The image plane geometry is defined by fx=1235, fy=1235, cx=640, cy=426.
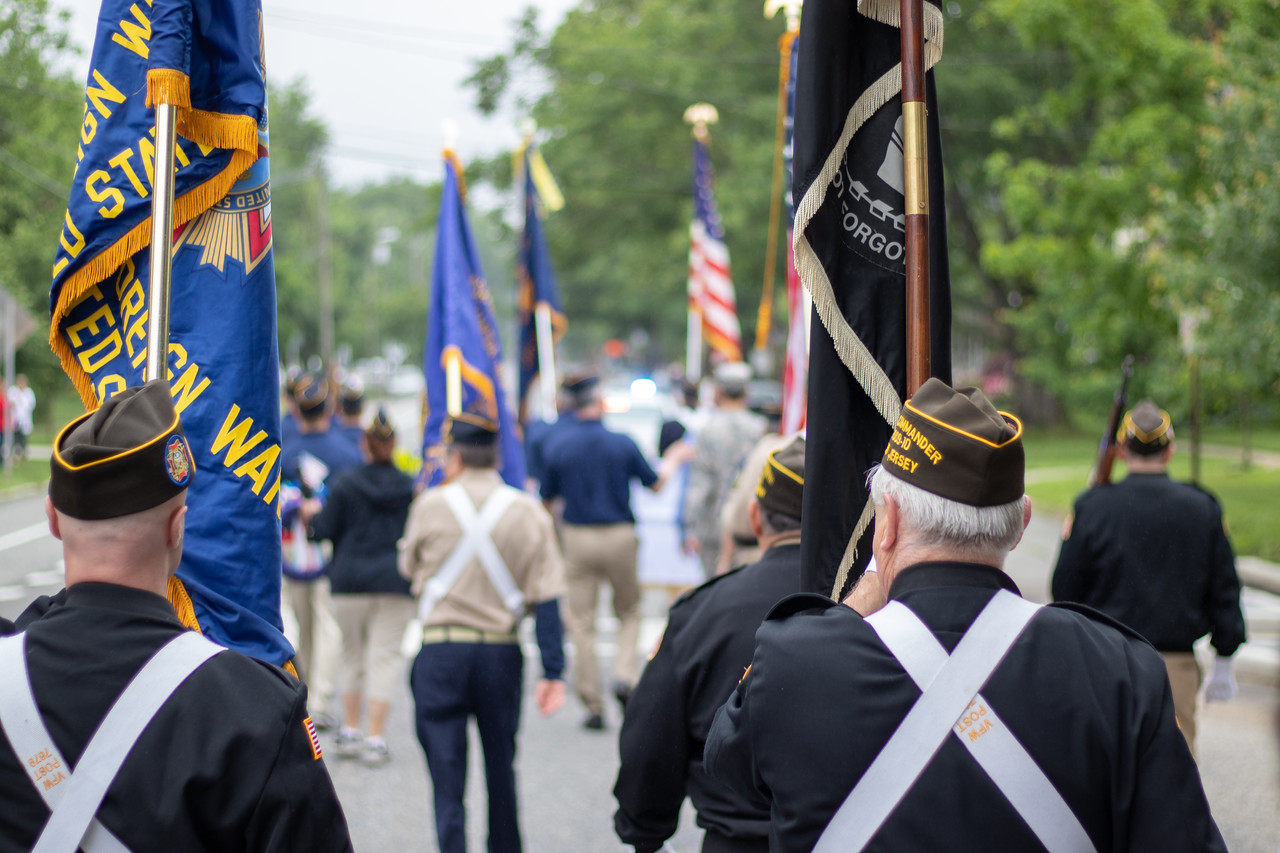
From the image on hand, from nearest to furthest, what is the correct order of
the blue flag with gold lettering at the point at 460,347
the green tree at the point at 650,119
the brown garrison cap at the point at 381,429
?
1. the brown garrison cap at the point at 381,429
2. the blue flag with gold lettering at the point at 460,347
3. the green tree at the point at 650,119

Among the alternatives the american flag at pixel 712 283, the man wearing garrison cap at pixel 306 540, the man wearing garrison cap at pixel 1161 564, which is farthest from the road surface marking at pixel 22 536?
the man wearing garrison cap at pixel 1161 564

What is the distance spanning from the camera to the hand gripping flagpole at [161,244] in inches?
107

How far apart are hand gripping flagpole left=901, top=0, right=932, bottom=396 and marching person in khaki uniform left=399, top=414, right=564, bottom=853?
2.92 meters

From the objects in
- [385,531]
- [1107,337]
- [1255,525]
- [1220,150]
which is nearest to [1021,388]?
[1107,337]

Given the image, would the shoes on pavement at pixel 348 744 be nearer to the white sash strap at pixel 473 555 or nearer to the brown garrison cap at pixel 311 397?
the brown garrison cap at pixel 311 397

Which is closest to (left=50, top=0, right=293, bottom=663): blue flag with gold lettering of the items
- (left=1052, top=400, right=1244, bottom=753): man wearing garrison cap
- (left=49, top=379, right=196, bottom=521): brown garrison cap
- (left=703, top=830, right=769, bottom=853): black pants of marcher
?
(left=49, top=379, right=196, bottom=521): brown garrison cap

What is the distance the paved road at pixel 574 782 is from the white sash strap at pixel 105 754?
158 inches

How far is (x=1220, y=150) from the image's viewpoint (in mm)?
12977

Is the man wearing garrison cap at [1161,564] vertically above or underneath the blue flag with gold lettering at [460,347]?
underneath

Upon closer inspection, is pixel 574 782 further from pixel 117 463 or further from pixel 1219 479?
pixel 1219 479

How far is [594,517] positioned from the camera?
27.6 feet

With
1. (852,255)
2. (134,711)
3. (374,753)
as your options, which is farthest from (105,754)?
(374,753)

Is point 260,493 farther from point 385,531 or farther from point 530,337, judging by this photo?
point 530,337

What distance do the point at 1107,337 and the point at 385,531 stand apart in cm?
1513
